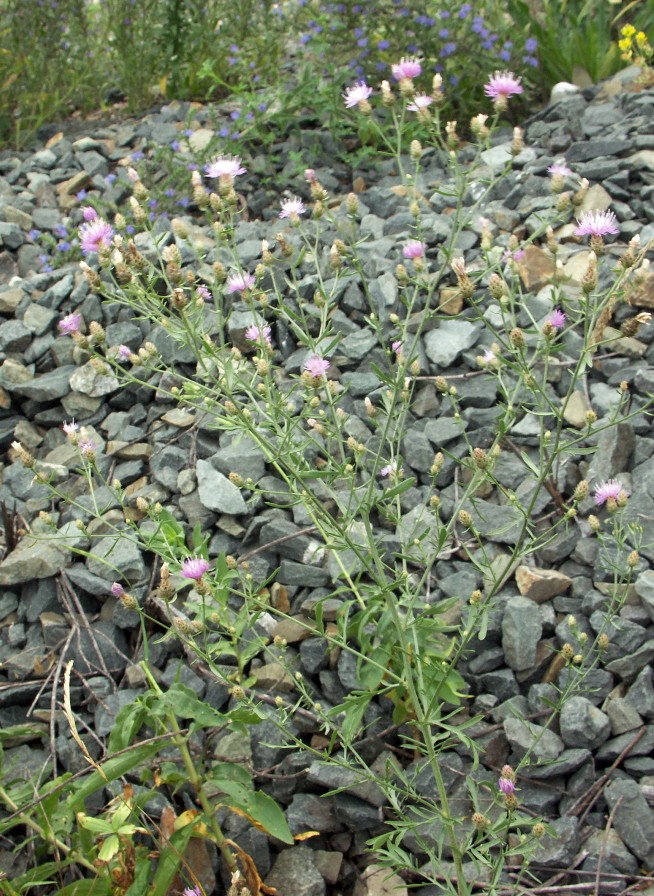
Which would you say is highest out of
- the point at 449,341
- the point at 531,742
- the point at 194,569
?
the point at 194,569

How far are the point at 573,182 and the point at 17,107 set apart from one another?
13.0 ft

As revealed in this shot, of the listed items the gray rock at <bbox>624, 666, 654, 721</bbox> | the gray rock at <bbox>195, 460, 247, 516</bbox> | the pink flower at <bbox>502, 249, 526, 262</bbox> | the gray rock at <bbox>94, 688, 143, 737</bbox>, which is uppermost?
the pink flower at <bbox>502, 249, 526, 262</bbox>

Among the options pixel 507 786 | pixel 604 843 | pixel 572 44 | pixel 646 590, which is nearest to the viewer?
pixel 507 786

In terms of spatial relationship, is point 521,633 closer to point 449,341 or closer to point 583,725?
point 583,725

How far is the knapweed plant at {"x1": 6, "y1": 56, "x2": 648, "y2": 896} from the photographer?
2.24 m

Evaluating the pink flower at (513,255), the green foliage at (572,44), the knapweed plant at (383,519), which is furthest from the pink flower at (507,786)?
the green foliage at (572,44)

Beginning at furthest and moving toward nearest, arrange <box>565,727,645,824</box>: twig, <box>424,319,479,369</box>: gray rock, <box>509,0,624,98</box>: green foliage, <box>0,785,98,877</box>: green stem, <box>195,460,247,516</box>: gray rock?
1. <box>509,0,624,98</box>: green foliage
2. <box>424,319,479,369</box>: gray rock
3. <box>195,460,247,516</box>: gray rock
4. <box>565,727,645,824</box>: twig
5. <box>0,785,98,877</box>: green stem

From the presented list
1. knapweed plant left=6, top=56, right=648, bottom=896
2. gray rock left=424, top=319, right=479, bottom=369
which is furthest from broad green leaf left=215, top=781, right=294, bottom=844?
gray rock left=424, top=319, right=479, bottom=369

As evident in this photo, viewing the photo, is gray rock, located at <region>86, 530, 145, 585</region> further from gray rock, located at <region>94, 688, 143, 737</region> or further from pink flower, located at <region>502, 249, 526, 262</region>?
pink flower, located at <region>502, 249, 526, 262</region>

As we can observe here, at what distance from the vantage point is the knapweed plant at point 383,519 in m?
2.24

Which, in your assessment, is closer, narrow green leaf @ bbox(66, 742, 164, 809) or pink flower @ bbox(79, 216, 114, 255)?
narrow green leaf @ bbox(66, 742, 164, 809)

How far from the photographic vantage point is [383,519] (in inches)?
122

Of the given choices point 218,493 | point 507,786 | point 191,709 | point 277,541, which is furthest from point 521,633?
point 218,493

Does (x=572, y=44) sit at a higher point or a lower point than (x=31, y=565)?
higher
